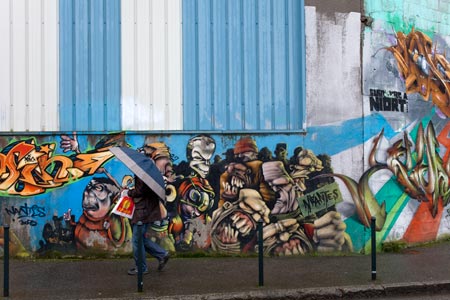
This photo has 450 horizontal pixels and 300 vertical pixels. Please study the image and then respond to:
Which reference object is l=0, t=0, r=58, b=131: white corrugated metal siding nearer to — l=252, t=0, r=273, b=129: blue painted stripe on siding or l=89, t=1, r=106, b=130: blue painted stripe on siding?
l=89, t=1, r=106, b=130: blue painted stripe on siding

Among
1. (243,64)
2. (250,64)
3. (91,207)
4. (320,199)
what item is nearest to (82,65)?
(91,207)

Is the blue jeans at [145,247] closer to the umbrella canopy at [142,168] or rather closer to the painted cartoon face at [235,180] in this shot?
the umbrella canopy at [142,168]

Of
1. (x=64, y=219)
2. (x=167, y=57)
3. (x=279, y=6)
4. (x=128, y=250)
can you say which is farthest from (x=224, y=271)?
(x=279, y=6)

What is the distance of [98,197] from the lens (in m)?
9.68

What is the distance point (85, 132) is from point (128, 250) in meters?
2.12

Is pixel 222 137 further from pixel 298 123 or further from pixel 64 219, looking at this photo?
pixel 64 219

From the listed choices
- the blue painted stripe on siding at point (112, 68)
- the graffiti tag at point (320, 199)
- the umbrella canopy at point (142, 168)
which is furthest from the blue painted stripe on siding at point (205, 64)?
the umbrella canopy at point (142, 168)

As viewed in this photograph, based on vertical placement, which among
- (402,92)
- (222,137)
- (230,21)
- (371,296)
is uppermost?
(230,21)

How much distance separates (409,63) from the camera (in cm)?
1082

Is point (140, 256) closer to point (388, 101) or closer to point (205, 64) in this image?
point (205, 64)

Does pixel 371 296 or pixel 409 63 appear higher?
pixel 409 63

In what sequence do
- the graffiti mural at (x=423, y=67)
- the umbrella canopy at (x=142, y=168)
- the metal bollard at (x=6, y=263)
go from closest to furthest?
the metal bollard at (x=6, y=263)
the umbrella canopy at (x=142, y=168)
the graffiti mural at (x=423, y=67)

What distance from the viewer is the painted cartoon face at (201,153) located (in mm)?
9828

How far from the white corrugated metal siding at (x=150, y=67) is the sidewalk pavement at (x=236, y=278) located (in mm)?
2436
